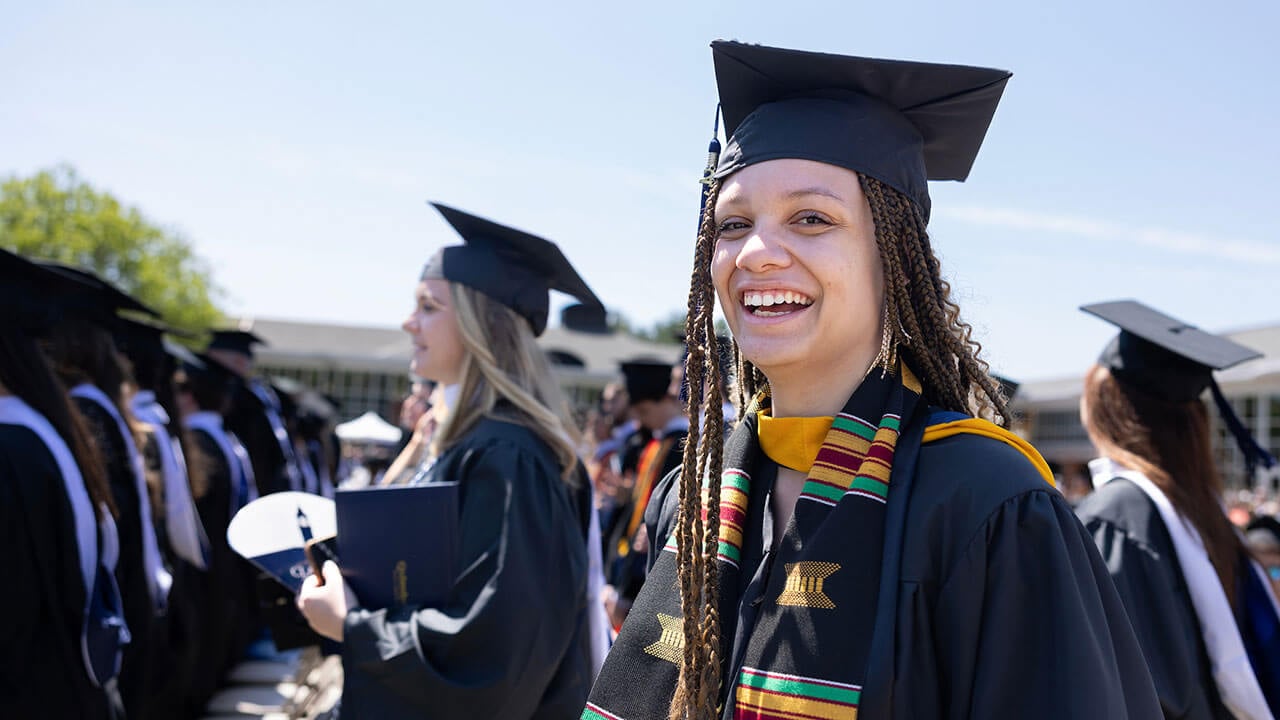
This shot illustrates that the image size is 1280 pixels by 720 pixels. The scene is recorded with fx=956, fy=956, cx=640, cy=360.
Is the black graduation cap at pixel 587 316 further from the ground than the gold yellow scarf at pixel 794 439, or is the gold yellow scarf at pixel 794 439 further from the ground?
the black graduation cap at pixel 587 316

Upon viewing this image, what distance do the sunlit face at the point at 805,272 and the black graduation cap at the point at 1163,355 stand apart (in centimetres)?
199

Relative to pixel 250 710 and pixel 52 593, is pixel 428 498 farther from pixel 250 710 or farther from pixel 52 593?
pixel 250 710

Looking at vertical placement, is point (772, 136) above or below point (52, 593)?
above

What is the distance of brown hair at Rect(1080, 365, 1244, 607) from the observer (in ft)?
9.94

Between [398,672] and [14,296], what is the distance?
232 cm

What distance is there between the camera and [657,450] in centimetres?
599

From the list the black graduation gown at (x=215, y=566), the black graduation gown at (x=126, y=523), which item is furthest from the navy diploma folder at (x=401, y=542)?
the black graduation gown at (x=215, y=566)

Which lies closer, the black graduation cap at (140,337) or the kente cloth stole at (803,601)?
the kente cloth stole at (803,601)

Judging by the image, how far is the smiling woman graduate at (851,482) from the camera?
1.29 m

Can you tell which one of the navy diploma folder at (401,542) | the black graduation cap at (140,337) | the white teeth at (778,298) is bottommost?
the navy diploma folder at (401,542)

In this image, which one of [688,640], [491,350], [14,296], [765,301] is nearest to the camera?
[688,640]

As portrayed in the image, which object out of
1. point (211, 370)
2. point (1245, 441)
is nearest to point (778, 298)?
point (1245, 441)

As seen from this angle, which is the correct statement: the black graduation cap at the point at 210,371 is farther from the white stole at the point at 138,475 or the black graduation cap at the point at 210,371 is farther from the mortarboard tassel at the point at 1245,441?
the mortarboard tassel at the point at 1245,441

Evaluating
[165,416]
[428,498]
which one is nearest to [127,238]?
[165,416]
